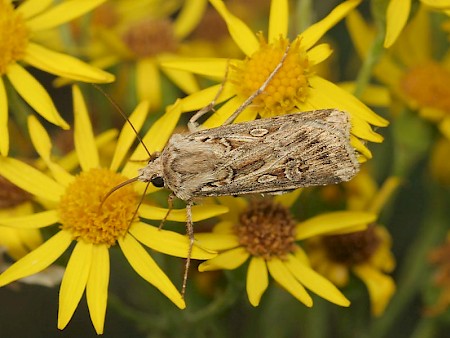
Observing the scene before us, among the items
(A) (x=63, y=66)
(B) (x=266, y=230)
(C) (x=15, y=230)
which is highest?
(A) (x=63, y=66)

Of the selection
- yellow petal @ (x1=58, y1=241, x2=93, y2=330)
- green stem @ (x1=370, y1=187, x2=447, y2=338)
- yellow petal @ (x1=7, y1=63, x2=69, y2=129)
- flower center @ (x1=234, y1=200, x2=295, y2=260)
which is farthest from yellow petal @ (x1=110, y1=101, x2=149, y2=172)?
green stem @ (x1=370, y1=187, x2=447, y2=338)

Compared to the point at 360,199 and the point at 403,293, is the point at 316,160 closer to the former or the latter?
the point at 360,199

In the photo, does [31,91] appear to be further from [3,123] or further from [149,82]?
[149,82]

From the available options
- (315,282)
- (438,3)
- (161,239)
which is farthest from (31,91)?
(438,3)

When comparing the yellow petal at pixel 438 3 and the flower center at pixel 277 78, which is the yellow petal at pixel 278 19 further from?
the yellow petal at pixel 438 3

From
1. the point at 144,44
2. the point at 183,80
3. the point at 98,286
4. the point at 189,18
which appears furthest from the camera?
the point at 189,18

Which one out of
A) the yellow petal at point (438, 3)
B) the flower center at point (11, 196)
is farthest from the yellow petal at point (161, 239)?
the yellow petal at point (438, 3)
